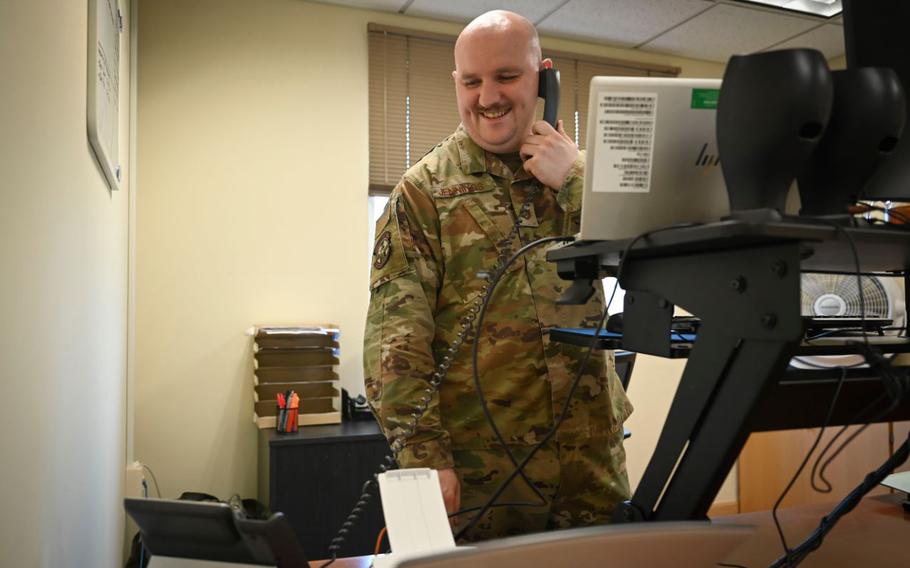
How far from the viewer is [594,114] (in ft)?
2.85

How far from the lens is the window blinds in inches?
138

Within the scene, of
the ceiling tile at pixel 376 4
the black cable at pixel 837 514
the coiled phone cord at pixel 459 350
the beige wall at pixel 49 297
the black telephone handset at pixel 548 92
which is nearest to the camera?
the beige wall at pixel 49 297

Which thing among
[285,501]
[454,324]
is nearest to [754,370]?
[454,324]

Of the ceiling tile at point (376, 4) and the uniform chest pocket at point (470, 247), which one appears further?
the ceiling tile at point (376, 4)

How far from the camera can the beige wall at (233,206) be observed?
3133 mm

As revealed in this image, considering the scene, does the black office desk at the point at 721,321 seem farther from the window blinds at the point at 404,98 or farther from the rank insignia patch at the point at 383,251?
the window blinds at the point at 404,98

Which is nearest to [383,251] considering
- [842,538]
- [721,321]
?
[721,321]

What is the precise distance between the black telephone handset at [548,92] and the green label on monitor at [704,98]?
2.24ft

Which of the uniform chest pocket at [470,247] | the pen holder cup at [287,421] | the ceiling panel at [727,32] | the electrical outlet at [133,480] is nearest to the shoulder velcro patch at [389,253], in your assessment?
the uniform chest pocket at [470,247]

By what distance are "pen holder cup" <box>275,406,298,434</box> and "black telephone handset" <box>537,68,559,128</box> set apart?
185 cm

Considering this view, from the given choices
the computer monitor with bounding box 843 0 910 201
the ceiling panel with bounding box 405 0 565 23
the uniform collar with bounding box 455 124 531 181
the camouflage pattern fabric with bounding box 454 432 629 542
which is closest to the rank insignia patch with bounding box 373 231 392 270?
the uniform collar with bounding box 455 124 531 181

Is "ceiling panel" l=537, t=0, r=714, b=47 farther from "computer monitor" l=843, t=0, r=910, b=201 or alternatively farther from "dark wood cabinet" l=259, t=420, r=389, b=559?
"computer monitor" l=843, t=0, r=910, b=201

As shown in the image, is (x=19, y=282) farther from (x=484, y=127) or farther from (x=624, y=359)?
(x=624, y=359)

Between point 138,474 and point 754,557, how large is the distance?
2466 millimetres
